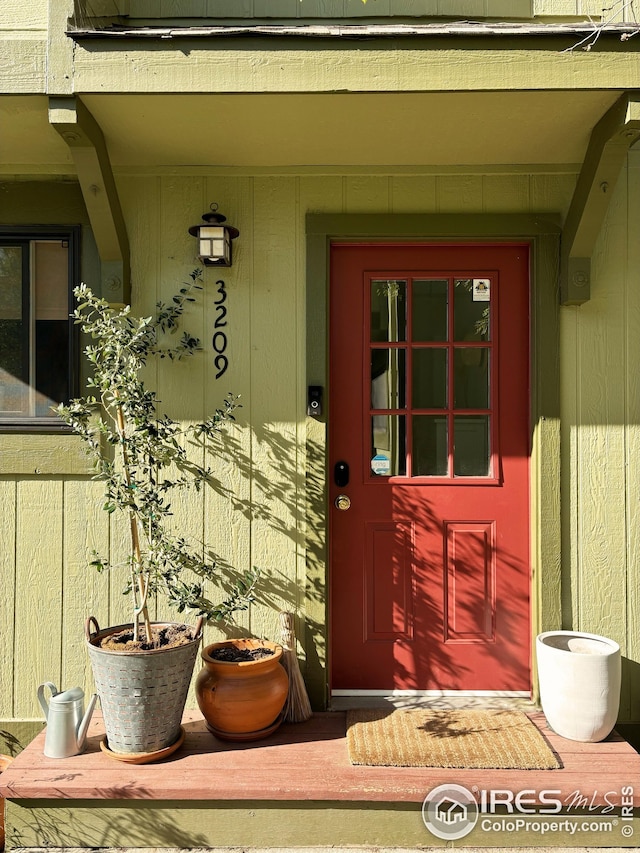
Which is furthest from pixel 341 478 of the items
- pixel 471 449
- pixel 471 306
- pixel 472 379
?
pixel 471 306

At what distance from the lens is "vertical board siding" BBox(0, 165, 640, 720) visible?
9.18 feet

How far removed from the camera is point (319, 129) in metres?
2.48

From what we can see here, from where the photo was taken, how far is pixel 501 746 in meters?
2.41

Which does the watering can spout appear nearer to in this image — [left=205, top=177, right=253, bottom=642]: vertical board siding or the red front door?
[left=205, top=177, right=253, bottom=642]: vertical board siding

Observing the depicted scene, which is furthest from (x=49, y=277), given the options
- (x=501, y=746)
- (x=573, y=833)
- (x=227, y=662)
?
(x=573, y=833)

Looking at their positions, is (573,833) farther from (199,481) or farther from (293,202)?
(293,202)

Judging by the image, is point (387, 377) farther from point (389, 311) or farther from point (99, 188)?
point (99, 188)

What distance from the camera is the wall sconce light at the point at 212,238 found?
2.71m

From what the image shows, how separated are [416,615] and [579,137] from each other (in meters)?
2.13

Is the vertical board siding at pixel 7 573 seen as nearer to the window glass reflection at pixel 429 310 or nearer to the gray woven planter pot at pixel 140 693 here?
the gray woven planter pot at pixel 140 693

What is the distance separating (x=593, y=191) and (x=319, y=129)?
112cm

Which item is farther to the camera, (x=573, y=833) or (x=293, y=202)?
(x=293, y=202)

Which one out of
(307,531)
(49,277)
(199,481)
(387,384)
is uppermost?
(49,277)

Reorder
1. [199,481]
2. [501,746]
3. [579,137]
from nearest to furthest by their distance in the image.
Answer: [501,746] → [579,137] → [199,481]
